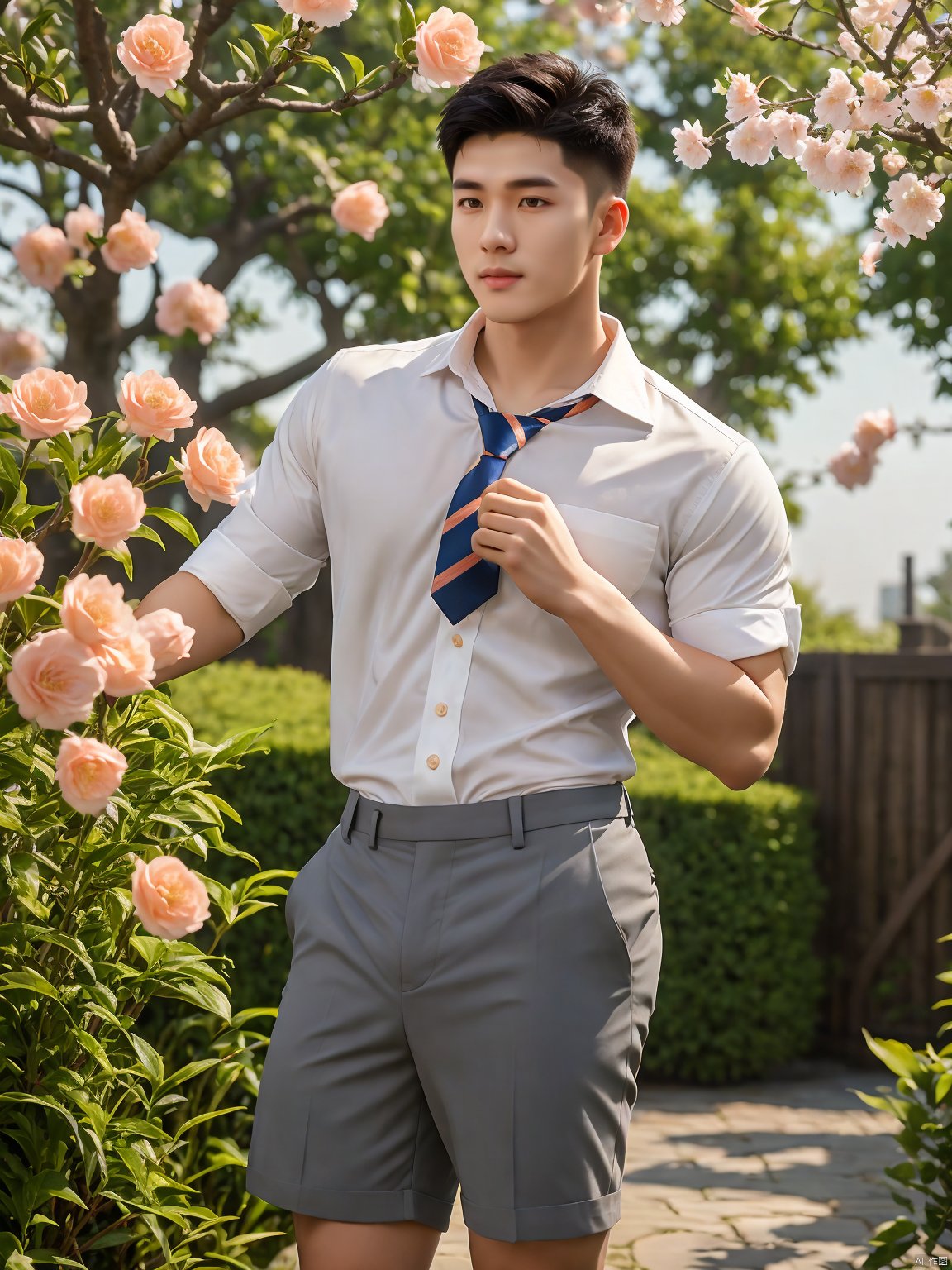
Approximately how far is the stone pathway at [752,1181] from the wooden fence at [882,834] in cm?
50

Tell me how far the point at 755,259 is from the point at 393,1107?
12.8m

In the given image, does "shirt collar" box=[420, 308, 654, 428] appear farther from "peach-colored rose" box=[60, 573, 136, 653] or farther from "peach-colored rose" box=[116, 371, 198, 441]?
"peach-colored rose" box=[60, 573, 136, 653]

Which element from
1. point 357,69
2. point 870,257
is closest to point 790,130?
point 870,257

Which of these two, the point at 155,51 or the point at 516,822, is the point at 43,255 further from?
the point at 516,822

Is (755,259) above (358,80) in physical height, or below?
above

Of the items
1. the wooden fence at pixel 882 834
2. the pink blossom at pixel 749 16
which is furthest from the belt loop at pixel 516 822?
the wooden fence at pixel 882 834

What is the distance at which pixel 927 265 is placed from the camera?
24.4 feet

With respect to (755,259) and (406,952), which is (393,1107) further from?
(755,259)

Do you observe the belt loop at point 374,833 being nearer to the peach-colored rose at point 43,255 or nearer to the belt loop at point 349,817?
the belt loop at point 349,817

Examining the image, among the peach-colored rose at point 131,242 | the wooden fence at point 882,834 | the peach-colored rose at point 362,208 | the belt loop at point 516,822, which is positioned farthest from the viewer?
the wooden fence at point 882,834

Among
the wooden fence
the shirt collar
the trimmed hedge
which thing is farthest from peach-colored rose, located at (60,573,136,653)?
the wooden fence

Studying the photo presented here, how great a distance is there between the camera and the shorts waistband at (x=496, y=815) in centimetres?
189

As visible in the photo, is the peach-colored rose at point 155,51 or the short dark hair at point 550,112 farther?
the peach-colored rose at point 155,51

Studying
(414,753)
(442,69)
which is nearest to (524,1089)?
(414,753)
